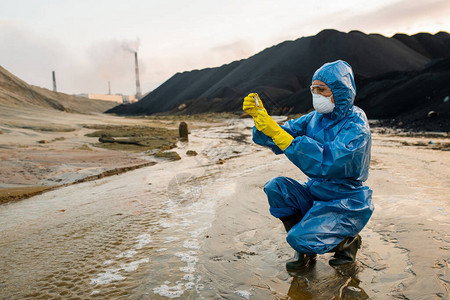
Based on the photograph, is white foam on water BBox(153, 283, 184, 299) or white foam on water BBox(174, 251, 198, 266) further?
white foam on water BBox(174, 251, 198, 266)

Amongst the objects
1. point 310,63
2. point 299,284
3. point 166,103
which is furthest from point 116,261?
point 166,103

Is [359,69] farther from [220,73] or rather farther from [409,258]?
[409,258]

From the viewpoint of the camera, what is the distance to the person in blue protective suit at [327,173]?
2.20 m

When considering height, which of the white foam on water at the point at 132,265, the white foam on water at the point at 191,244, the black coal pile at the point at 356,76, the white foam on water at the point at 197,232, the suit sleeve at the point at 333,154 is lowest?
the white foam on water at the point at 197,232

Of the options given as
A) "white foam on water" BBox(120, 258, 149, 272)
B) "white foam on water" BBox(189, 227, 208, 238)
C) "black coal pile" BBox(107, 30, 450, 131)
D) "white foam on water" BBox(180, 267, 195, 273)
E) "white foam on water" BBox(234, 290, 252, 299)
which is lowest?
"white foam on water" BBox(189, 227, 208, 238)

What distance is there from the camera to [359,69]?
186ft

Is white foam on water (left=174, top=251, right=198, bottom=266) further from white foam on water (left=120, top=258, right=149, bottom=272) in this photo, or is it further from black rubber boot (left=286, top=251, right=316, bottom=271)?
black rubber boot (left=286, top=251, right=316, bottom=271)

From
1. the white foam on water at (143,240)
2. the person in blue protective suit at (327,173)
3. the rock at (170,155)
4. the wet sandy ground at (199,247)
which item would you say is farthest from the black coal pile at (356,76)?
the white foam on water at (143,240)

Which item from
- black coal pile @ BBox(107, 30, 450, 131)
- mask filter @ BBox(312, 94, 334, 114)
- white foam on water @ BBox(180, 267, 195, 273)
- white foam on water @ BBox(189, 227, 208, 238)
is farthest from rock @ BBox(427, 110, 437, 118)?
white foam on water @ BBox(180, 267, 195, 273)

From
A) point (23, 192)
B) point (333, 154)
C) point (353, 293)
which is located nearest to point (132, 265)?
point (353, 293)

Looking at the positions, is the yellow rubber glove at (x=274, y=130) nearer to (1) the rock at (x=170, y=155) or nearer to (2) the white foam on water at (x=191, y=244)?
(2) the white foam on water at (x=191, y=244)

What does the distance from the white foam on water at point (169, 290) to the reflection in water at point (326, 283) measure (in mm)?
746

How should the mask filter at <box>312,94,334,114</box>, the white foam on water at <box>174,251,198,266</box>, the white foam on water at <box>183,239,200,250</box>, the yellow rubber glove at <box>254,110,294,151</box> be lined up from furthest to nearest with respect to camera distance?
1. the white foam on water at <box>183,239,200,250</box>
2. the white foam on water at <box>174,251,198,266</box>
3. the mask filter at <box>312,94,334,114</box>
4. the yellow rubber glove at <box>254,110,294,151</box>

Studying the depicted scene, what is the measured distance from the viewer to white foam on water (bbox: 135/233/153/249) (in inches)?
123
